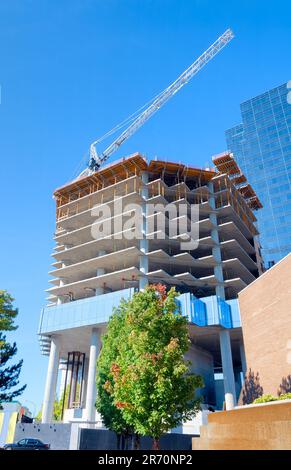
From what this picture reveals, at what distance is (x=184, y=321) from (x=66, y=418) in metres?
28.1

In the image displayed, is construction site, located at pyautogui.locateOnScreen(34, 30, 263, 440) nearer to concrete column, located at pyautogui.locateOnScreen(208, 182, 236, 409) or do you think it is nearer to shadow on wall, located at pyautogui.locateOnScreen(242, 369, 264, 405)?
concrete column, located at pyautogui.locateOnScreen(208, 182, 236, 409)

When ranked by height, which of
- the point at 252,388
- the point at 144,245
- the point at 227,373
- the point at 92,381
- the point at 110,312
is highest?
the point at 144,245

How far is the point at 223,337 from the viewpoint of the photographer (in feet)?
133

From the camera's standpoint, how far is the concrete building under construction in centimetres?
→ 4141

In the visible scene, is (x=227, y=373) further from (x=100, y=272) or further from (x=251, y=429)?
(x=251, y=429)

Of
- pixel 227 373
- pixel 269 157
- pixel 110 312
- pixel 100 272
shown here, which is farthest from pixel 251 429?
pixel 269 157

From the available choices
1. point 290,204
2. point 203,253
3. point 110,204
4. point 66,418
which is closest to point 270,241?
point 290,204

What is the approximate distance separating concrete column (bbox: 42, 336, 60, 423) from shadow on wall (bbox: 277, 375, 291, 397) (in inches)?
1093

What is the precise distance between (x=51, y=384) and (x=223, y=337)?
21.2 meters

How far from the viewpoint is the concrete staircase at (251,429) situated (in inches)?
448

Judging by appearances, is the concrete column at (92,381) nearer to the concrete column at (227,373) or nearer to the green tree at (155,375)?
the concrete column at (227,373)

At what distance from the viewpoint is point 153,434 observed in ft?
64.2

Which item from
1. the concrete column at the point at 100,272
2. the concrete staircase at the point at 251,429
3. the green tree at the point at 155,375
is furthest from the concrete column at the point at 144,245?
the concrete staircase at the point at 251,429

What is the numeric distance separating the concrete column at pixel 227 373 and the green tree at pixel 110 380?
13.2 meters
